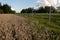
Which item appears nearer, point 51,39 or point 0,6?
point 51,39

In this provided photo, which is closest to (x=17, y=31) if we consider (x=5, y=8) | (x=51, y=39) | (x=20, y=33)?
(x=20, y=33)

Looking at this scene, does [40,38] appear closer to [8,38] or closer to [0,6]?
[8,38]

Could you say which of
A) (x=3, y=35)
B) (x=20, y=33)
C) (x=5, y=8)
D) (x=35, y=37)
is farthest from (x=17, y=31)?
(x=5, y=8)

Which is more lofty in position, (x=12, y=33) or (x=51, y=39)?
(x=12, y=33)

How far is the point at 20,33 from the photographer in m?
3.75

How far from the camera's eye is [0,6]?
5756 cm

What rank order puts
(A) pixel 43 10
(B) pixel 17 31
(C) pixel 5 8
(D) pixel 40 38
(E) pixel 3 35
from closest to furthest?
(E) pixel 3 35 → (B) pixel 17 31 → (D) pixel 40 38 → (C) pixel 5 8 → (A) pixel 43 10

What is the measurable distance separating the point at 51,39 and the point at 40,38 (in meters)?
1.42

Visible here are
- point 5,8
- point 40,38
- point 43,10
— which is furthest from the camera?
point 43,10

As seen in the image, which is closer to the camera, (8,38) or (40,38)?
(8,38)

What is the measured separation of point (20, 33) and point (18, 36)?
8 cm

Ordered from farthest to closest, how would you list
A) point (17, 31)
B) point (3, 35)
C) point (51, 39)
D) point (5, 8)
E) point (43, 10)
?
point (43, 10)
point (5, 8)
point (51, 39)
point (17, 31)
point (3, 35)

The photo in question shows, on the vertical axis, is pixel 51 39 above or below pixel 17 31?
below

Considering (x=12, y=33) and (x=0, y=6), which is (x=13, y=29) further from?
(x=0, y=6)
